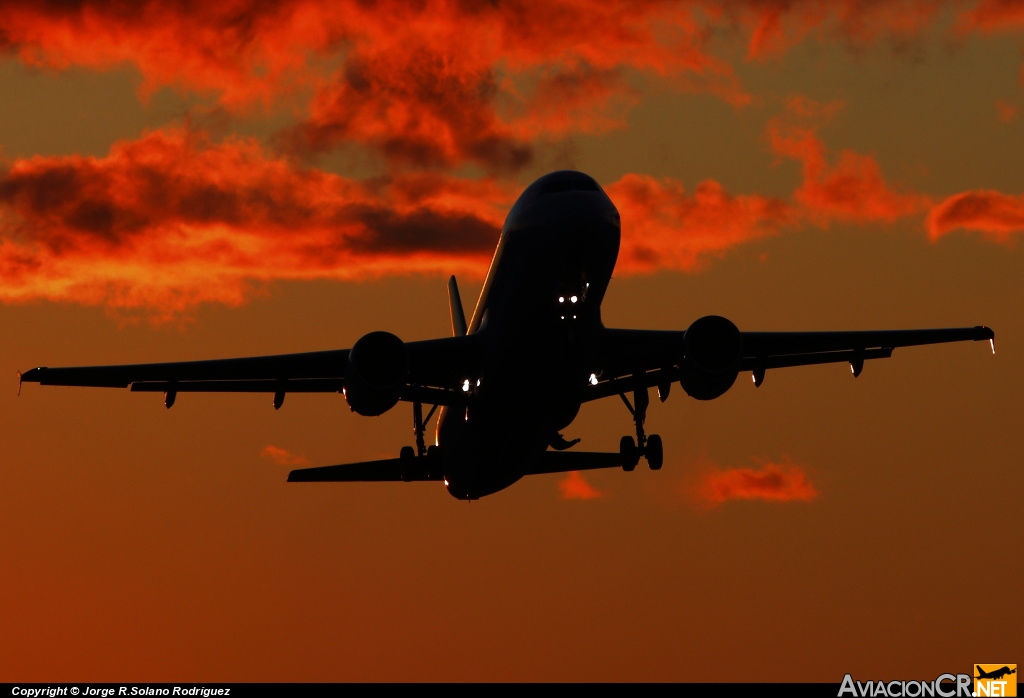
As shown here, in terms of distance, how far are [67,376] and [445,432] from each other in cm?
1155

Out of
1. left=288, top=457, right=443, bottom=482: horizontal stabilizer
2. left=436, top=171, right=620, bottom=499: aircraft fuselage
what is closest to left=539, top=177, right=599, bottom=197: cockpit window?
left=436, top=171, right=620, bottom=499: aircraft fuselage

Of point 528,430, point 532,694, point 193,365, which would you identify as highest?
point 193,365

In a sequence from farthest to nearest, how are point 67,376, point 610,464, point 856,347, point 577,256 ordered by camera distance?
point 610,464, point 856,347, point 67,376, point 577,256

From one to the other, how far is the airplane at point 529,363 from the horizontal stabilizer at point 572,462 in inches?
20.0

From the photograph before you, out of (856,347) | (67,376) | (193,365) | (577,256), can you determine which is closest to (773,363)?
(856,347)

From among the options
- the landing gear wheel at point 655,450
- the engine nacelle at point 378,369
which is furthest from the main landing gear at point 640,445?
the engine nacelle at point 378,369

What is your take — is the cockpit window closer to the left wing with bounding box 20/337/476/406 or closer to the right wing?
the right wing

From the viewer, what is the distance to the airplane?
3128 centimetres

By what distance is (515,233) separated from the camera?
106 feet

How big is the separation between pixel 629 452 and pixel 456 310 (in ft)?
53.3

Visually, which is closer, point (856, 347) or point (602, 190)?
point (602, 190)

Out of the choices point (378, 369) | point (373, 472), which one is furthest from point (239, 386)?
point (378, 369)

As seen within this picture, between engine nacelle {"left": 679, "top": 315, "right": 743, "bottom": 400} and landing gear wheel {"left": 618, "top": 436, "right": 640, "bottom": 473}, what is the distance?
7.22 metres

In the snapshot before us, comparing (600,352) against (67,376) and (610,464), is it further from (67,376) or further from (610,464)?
(67,376)
